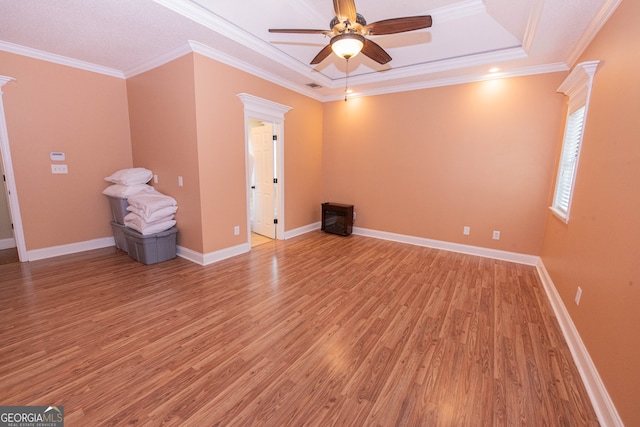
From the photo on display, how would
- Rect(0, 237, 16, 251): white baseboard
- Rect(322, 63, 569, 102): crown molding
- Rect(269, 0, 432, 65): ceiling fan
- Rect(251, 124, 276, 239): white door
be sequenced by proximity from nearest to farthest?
Rect(269, 0, 432, 65): ceiling fan → Rect(322, 63, 569, 102): crown molding → Rect(0, 237, 16, 251): white baseboard → Rect(251, 124, 276, 239): white door

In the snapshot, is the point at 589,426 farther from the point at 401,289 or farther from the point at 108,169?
the point at 108,169

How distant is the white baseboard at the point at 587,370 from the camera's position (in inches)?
59.0

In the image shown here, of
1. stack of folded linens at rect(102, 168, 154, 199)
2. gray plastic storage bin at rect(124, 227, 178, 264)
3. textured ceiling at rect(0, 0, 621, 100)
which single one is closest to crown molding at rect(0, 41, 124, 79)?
textured ceiling at rect(0, 0, 621, 100)

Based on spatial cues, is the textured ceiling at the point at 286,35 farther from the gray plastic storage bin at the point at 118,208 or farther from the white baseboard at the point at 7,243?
the white baseboard at the point at 7,243

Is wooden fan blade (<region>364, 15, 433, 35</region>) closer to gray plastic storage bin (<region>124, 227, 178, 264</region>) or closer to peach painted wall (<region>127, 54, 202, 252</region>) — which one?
peach painted wall (<region>127, 54, 202, 252</region>)

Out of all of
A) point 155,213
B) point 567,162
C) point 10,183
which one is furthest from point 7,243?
point 567,162

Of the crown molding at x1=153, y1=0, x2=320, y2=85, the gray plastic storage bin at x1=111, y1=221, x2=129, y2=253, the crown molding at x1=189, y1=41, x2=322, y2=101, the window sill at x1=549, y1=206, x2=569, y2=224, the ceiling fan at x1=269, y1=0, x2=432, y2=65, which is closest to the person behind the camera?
the ceiling fan at x1=269, y1=0, x2=432, y2=65

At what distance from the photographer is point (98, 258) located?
155 inches

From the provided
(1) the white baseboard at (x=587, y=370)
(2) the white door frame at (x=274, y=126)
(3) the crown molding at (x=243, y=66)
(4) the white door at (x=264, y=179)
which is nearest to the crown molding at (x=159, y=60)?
(3) the crown molding at (x=243, y=66)

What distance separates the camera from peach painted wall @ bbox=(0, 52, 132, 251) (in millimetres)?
3594

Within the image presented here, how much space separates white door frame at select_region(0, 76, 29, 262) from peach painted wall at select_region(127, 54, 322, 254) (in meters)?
1.41

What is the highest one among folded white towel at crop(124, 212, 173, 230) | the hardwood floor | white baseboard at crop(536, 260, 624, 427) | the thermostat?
the thermostat

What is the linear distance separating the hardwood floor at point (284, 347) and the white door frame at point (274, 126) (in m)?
1.54

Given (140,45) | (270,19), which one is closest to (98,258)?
(140,45)
